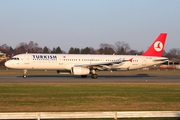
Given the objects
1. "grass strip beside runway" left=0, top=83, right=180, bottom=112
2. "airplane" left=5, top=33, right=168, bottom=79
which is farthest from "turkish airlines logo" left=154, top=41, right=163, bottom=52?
"grass strip beside runway" left=0, top=83, right=180, bottom=112

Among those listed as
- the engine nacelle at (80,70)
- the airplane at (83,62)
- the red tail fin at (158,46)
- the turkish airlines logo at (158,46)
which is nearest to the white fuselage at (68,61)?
the airplane at (83,62)

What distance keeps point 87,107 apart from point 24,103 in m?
3.73

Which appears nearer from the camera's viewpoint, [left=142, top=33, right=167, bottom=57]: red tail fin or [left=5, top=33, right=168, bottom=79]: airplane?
[left=5, top=33, right=168, bottom=79]: airplane

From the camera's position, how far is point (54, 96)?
2272 cm

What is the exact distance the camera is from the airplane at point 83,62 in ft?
141

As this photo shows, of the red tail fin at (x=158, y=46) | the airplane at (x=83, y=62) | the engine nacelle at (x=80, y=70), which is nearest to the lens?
the engine nacelle at (x=80, y=70)

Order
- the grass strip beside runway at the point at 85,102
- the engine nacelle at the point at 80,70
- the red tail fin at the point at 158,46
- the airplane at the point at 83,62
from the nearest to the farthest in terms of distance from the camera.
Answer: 1. the grass strip beside runway at the point at 85,102
2. the engine nacelle at the point at 80,70
3. the airplane at the point at 83,62
4. the red tail fin at the point at 158,46

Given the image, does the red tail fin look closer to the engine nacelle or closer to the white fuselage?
the white fuselage

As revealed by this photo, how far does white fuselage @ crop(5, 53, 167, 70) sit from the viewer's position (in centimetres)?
4294

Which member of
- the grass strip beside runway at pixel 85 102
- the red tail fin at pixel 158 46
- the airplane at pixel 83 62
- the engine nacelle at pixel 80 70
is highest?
the red tail fin at pixel 158 46

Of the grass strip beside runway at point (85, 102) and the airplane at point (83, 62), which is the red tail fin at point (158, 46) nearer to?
the airplane at point (83, 62)

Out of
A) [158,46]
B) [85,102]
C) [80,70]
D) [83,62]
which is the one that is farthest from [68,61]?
[85,102]

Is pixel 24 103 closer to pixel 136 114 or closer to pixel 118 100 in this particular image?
pixel 118 100

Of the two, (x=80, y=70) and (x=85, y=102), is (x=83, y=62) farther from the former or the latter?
(x=85, y=102)
